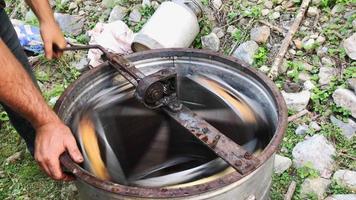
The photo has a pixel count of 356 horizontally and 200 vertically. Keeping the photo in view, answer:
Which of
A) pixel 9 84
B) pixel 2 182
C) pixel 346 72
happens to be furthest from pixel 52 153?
pixel 346 72

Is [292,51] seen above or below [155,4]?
below

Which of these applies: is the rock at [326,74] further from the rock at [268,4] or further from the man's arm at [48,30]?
the man's arm at [48,30]

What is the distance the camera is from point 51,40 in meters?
2.40

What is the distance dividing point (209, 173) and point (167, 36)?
193 cm

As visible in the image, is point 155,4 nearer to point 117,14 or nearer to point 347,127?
point 117,14

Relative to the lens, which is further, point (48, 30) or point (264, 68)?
point (264, 68)

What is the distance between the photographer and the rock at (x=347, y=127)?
3.22 metres

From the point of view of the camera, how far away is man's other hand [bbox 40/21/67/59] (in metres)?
2.38

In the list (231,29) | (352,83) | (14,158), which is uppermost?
(231,29)

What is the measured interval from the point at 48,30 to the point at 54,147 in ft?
2.90

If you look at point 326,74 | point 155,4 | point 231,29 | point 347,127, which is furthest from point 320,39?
point 155,4

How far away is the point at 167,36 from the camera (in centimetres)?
364

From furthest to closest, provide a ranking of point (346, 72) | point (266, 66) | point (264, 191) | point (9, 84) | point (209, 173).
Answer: point (266, 66), point (346, 72), point (264, 191), point (209, 173), point (9, 84)

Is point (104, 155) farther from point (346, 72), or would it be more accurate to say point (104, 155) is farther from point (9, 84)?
point (346, 72)
